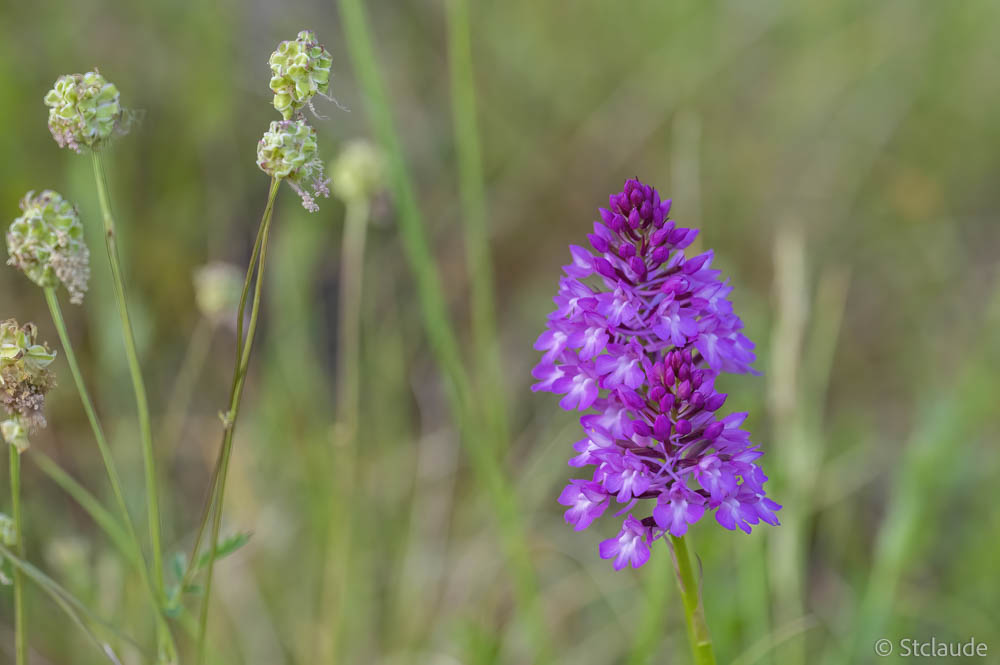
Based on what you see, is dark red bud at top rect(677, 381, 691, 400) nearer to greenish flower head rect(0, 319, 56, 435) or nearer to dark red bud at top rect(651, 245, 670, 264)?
dark red bud at top rect(651, 245, 670, 264)

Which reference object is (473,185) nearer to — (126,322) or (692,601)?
(126,322)

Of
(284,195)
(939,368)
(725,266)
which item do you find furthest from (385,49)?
(939,368)

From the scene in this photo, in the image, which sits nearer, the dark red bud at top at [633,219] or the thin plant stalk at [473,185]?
the dark red bud at top at [633,219]

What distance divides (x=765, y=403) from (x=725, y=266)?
1.19 m

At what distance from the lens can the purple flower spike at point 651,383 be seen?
128 centimetres

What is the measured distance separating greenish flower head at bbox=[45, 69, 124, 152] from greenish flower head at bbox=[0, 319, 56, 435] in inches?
11.9

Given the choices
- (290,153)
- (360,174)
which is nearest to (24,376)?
(290,153)

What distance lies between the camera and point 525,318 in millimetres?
4426

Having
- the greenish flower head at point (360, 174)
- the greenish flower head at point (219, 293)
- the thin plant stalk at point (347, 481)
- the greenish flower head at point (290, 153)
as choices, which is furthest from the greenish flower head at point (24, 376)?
the greenish flower head at point (360, 174)

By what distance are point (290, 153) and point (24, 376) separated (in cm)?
57

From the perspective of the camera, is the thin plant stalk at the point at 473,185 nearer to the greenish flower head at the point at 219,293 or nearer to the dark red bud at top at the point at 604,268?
the greenish flower head at the point at 219,293

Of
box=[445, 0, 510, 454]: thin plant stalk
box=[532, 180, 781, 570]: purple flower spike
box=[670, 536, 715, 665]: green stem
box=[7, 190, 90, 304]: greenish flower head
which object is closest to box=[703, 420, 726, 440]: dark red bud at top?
box=[532, 180, 781, 570]: purple flower spike

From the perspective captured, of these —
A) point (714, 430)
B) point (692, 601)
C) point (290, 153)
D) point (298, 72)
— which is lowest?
point (692, 601)

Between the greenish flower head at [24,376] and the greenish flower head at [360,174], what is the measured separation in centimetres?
156
